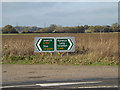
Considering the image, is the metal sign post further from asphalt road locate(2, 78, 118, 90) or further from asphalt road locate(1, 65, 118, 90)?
asphalt road locate(2, 78, 118, 90)

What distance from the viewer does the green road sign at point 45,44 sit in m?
14.8

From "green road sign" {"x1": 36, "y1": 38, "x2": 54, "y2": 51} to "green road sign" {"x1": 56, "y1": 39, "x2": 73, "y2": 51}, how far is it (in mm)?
407

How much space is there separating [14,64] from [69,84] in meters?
5.95

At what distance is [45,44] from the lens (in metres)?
14.9

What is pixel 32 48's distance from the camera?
15.9m

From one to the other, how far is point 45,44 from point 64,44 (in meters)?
1.29

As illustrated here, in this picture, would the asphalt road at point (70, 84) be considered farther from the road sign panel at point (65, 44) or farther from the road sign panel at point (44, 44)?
the road sign panel at point (44, 44)

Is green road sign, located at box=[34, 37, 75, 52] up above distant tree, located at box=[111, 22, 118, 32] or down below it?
below

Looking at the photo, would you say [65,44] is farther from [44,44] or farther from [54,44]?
[44,44]

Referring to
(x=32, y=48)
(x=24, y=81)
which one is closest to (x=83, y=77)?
(x=24, y=81)

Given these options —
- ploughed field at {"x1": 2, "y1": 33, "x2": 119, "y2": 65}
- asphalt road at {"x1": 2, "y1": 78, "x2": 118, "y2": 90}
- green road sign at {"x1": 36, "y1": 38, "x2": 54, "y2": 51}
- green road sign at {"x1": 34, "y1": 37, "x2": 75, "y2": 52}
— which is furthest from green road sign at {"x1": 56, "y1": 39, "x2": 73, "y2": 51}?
asphalt road at {"x1": 2, "y1": 78, "x2": 118, "y2": 90}

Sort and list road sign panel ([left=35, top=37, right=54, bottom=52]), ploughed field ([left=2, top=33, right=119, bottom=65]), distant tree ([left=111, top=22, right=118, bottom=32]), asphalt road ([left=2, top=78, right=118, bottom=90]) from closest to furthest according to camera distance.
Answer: asphalt road ([left=2, top=78, right=118, bottom=90]) < ploughed field ([left=2, top=33, right=119, bottom=65]) < road sign panel ([left=35, top=37, right=54, bottom=52]) < distant tree ([left=111, top=22, right=118, bottom=32])

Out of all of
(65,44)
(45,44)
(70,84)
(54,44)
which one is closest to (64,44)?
(65,44)

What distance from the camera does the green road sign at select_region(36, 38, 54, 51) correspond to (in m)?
14.8
